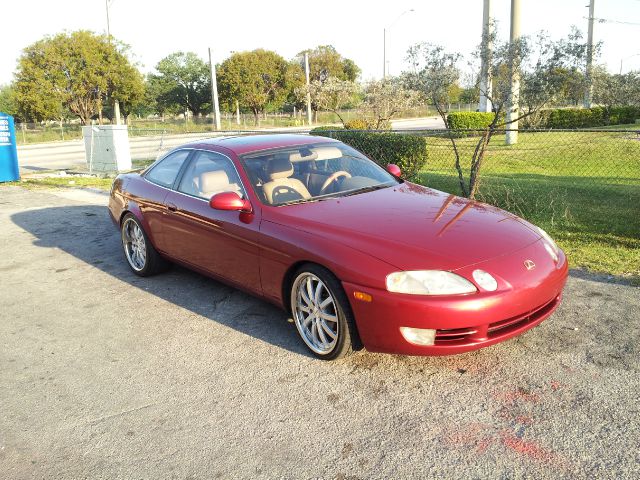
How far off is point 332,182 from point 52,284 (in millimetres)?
3147

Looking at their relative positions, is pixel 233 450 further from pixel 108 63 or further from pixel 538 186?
pixel 108 63

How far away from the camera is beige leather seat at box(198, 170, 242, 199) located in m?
4.63

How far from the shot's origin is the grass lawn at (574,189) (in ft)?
20.0

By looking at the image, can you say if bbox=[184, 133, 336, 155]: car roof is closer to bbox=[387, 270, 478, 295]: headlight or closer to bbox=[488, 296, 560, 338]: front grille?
bbox=[387, 270, 478, 295]: headlight

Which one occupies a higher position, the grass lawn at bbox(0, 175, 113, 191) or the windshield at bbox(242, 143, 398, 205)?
the windshield at bbox(242, 143, 398, 205)

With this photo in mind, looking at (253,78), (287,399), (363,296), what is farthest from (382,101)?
(253,78)

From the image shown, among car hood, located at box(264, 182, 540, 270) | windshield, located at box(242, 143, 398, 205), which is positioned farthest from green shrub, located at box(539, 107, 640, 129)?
car hood, located at box(264, 182, 540, 270)

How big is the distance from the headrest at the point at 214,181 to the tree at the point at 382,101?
1348cm

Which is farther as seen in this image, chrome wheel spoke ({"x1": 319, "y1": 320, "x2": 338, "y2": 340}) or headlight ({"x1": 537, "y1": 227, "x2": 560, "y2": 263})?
headlight ({"x1": 537, "y1": 227, "x2": 560, "y2": 263})

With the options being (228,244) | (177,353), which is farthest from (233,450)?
(228,244)

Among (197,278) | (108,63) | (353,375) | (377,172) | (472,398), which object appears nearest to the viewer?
(472,398)

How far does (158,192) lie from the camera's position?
17.3ft

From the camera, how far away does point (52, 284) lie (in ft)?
18.4

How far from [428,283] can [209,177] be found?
2.37 metres
